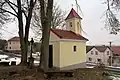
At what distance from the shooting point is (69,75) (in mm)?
10969

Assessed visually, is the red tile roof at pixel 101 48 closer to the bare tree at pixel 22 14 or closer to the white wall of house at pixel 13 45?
the bare tree at pixel 22 14

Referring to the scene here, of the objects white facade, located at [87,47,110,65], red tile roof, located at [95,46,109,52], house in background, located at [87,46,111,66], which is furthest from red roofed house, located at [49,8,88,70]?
red tile roof, located at [95,46,109,52]

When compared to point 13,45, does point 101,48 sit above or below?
below

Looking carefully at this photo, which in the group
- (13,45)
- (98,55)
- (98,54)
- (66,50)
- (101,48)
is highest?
(13,45)

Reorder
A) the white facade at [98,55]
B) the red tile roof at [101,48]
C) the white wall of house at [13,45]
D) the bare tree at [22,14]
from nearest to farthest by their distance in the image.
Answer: the bare tree at [22,14]
the white facade at [98,55]
the red tile roof at [101,48]
the white wall of house at [13,45]

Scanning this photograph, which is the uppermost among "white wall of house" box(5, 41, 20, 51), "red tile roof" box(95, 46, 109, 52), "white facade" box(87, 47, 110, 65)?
"white wall of house" box(5, 41, 20, 51)

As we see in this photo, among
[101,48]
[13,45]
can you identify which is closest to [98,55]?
[101,48]

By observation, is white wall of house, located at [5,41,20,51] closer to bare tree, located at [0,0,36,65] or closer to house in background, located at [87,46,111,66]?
house in background, located at [87,46,111,66]

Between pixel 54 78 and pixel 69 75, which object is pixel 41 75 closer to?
pixel 54 78

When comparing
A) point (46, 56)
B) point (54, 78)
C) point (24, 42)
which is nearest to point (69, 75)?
point (54, 78)

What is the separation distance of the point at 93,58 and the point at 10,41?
4981 cm

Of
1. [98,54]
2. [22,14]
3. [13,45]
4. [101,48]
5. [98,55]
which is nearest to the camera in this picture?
[22,14]

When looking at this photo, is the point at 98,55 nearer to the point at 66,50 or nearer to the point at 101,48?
the point at 101,48

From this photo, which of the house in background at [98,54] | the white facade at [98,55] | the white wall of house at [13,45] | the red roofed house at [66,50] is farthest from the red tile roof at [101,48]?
the white wall of house at [13,45]
